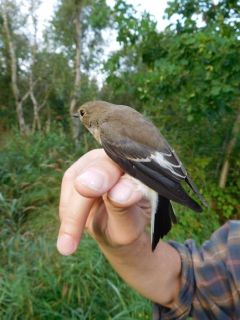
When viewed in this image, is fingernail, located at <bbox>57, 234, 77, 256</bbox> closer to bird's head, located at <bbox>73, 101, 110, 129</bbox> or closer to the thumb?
the thumb

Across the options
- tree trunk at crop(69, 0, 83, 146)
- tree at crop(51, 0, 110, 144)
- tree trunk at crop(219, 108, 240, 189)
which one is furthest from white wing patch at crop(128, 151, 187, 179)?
tree at crop(51, 0, 110, 144)

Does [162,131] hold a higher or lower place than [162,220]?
lower

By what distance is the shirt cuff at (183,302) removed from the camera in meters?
1.66

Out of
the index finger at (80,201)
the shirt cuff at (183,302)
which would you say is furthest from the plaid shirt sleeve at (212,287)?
the index finger at (80,201)

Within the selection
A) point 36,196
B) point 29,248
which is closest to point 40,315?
point 29,248

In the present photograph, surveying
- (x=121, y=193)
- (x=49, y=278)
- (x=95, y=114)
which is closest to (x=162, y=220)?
(x=121, y=193)

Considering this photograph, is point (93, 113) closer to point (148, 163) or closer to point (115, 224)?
point (148, 163)

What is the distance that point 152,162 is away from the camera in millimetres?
1472

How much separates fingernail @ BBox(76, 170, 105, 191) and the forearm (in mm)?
418

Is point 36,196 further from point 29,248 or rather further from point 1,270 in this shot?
point 1,270

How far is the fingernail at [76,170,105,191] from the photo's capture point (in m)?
1.12

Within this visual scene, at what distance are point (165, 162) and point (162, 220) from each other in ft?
0.72

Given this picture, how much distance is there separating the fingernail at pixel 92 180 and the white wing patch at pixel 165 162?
0.36m

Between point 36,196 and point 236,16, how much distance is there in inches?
126
